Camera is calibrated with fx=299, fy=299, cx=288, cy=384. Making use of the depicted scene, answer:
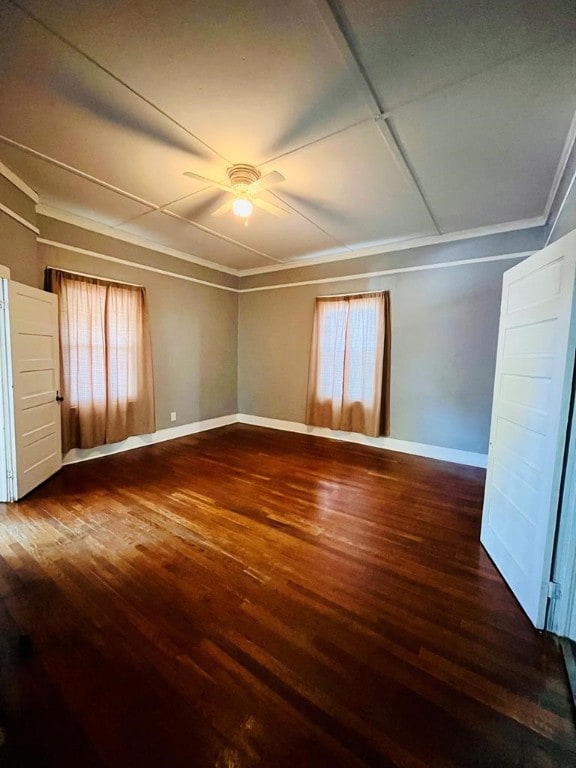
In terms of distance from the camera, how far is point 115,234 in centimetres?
385

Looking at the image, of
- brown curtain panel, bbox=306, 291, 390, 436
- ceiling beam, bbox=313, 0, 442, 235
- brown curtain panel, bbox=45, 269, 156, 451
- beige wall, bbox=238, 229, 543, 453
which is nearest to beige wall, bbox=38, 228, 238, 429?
brown curtain panel, bbox=45, 269, 156, 451

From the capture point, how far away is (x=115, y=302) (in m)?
3.85

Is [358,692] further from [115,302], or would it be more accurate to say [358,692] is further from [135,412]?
[115,302]

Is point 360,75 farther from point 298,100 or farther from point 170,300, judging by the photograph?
point 170,300

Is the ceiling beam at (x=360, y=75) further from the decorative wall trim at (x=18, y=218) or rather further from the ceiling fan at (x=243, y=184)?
the decorative wall trim at (x=18, y=218)

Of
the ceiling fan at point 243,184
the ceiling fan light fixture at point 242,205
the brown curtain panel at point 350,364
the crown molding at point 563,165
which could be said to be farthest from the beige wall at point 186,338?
the crown molding at point 563,165

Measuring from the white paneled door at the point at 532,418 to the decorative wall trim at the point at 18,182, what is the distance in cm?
404

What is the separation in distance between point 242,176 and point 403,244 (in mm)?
2535

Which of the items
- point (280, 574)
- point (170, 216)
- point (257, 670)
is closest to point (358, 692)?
point (257, 670)

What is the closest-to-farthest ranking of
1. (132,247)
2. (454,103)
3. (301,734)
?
(301,734) → (454,103) → (132,247)

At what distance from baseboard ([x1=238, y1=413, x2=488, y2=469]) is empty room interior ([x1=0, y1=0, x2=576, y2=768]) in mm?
44

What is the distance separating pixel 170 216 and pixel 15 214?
138 cm

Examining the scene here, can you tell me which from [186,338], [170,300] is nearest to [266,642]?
[186,338]

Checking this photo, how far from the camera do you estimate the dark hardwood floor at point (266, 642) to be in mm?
1067
